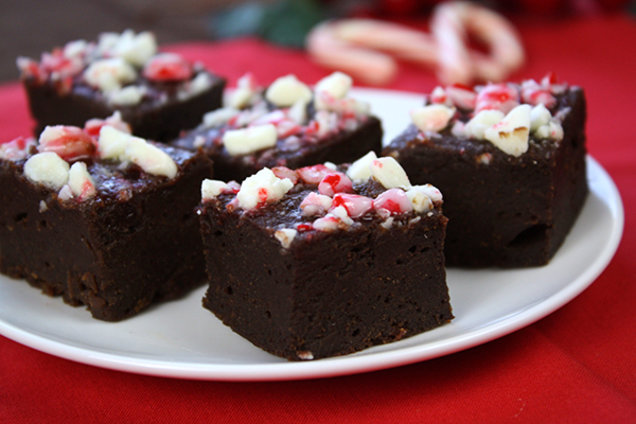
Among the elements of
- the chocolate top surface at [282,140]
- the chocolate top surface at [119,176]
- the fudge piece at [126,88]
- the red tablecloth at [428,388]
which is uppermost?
the chocolate top surface at [119,176]

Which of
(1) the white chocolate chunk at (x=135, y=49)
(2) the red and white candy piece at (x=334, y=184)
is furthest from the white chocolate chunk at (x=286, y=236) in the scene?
(1) the white chocolate chunk at (x=135, y=49)

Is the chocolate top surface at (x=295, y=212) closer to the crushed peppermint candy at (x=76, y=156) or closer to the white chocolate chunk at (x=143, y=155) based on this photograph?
the crushed peppermint candy at (x=76, y=156)

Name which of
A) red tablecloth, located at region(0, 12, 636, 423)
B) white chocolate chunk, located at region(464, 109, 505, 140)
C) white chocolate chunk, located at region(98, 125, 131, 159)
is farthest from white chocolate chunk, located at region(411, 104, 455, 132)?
white chocolate chunk, located at region(98, 125, 131, 159)

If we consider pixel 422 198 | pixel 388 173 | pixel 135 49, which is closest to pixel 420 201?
pixel 422 198

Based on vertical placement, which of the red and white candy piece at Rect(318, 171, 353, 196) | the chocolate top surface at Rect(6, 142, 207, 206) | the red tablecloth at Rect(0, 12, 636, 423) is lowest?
the red tablecloth at Rect(0, 12, 636, 423)

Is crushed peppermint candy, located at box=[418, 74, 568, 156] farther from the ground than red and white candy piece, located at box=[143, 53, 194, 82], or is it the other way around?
crushed peppermint candy, located at box=[418, 74, 568, 156]

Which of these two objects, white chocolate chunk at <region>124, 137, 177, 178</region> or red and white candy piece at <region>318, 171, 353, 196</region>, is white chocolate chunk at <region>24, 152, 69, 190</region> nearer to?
white chocolate chunk at <region>124, 137, 177, 178</region>
